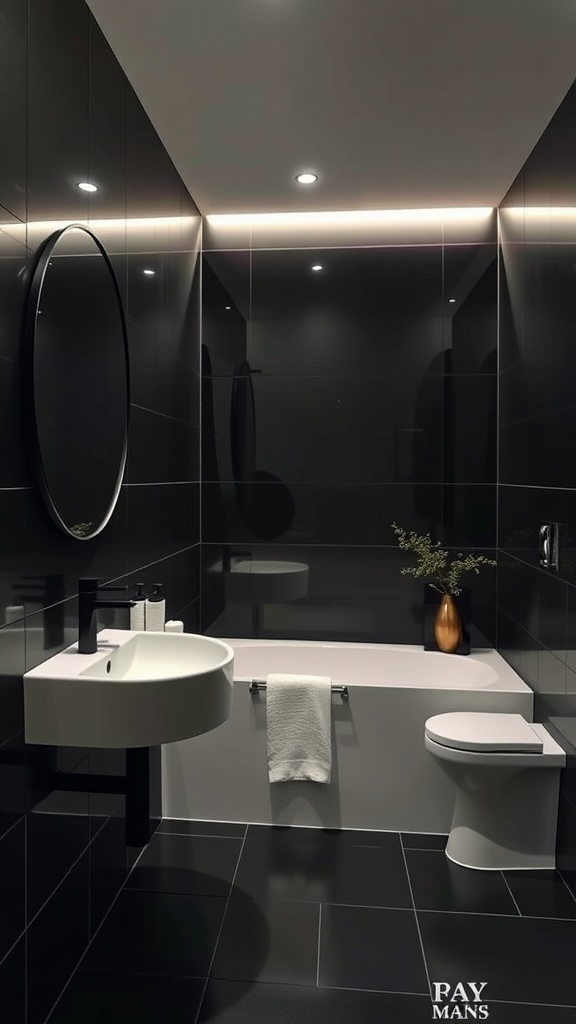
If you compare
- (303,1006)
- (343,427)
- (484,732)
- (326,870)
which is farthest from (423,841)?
(343,427)

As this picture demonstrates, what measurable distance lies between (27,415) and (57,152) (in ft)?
2.56

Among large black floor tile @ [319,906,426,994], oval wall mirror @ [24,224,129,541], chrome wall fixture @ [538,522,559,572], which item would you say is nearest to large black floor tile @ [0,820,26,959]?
oval wall mirror @ [24,224,129,541]

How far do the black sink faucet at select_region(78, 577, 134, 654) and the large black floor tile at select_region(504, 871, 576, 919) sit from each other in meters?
1.68

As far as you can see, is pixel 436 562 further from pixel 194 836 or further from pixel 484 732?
pixel 194 836

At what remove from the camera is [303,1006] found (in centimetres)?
202

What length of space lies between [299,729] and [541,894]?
1.06 metres

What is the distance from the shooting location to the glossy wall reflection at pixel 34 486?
70.4 inches

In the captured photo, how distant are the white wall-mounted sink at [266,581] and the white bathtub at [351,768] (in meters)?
0.92

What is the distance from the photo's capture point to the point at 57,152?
2.07 m

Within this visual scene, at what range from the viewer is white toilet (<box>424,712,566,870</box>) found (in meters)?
2.72

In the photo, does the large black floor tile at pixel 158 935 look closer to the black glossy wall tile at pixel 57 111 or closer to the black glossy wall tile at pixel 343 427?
the black glossy wall tile at pixel 57 111

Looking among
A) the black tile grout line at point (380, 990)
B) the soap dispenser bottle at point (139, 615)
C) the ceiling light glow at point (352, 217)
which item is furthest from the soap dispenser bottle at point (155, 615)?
the ceiling light glow at point (352, 217)

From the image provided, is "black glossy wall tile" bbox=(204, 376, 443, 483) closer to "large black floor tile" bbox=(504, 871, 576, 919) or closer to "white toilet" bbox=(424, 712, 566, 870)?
"white toilet" bbox=(424, 712, 566, 870)

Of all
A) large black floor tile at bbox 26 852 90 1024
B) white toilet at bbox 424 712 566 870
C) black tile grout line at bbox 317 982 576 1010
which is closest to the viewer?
large black floor tile at bbox 26 852 90 1024
